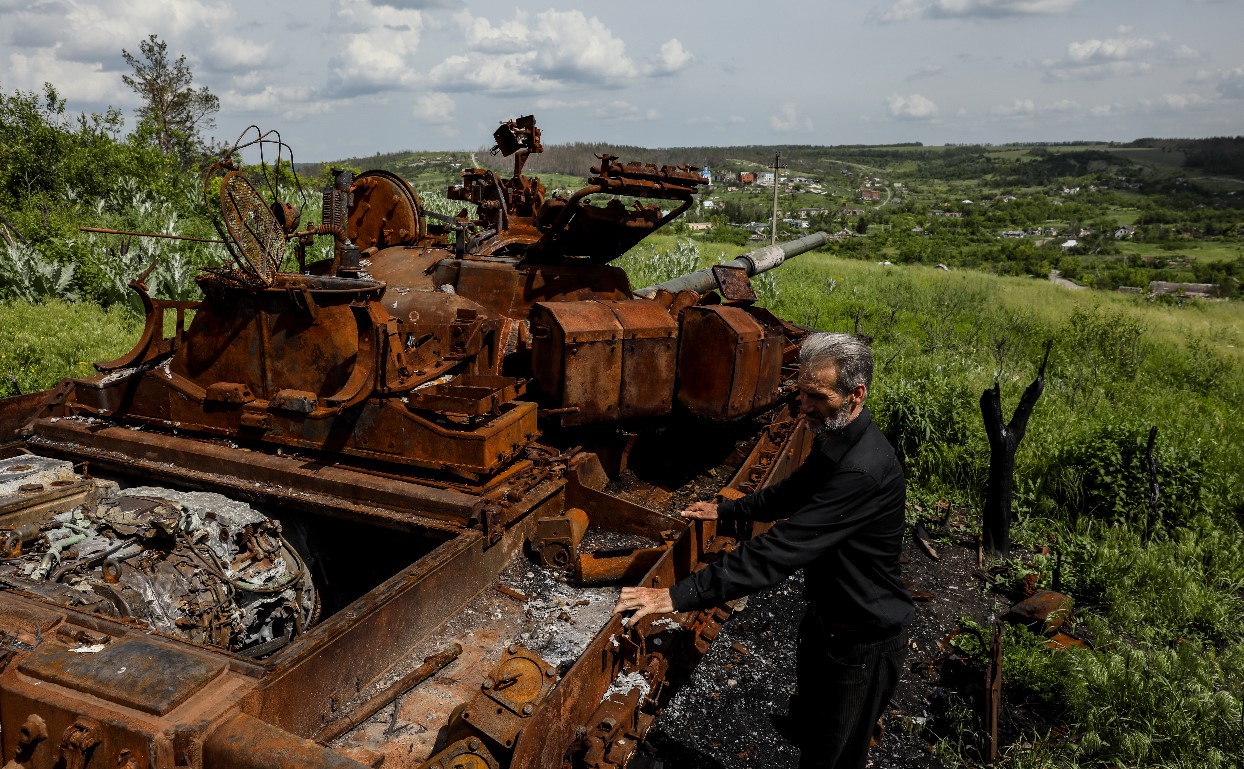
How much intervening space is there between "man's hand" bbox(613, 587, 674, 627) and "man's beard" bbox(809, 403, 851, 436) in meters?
0.83

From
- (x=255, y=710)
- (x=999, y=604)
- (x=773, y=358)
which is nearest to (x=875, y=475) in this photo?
(x=255, y=710)

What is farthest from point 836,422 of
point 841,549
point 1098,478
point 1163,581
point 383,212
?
point 1098,478

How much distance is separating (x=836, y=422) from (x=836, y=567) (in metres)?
0.58

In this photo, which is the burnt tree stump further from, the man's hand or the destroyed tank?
the man's hand

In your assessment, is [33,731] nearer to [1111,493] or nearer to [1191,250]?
[1111,493]

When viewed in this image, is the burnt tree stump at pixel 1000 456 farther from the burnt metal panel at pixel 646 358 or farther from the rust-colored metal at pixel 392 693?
the rust-colored metal at pixel 392 693

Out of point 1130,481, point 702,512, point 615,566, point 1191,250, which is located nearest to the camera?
point 702,512

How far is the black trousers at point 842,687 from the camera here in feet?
10.5

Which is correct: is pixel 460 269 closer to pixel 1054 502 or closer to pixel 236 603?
pixel 236 603

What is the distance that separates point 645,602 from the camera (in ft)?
9.78

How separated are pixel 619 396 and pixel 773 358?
133 centimetres

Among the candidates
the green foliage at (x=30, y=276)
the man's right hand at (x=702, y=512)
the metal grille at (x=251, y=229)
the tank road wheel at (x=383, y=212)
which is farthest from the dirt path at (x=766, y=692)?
→ the green foliage at (x=30, y=276)

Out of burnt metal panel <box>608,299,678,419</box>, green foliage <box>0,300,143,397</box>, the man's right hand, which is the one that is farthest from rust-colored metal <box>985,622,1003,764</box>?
green foliage <box>0,300,143,397</box>

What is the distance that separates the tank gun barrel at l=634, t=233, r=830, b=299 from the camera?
8500mm
